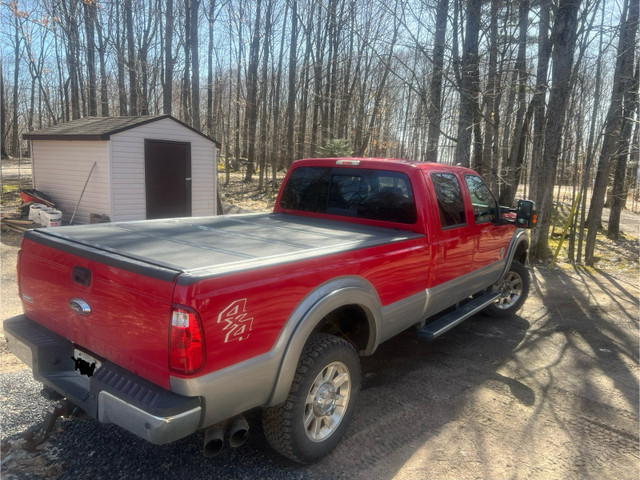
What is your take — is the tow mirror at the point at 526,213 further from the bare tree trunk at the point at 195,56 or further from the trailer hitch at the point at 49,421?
the bare tree trunk at the point at 195,56

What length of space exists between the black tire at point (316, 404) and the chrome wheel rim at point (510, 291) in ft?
11.6

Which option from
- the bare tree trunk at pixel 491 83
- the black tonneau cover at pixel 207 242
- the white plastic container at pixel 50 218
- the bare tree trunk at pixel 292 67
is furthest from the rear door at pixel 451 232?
the bare tree trunk at pixel 292 67

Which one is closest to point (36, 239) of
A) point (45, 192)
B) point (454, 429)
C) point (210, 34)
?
point (454, 429)

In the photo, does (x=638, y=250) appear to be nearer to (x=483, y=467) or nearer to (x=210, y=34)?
(x=483, y=467)

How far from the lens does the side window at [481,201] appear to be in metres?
4.96

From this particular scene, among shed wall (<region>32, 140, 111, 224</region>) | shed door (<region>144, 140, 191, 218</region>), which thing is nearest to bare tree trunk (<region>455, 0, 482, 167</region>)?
shed door (<region>144, 140, 191, 218</region>)

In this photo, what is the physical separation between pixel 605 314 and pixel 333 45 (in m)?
21.6

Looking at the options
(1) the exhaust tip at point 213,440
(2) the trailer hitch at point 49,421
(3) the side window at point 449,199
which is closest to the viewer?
(1) the exhaust tip at point 213,440

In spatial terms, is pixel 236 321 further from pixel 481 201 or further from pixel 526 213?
pixel 526 213

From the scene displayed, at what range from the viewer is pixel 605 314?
651cm

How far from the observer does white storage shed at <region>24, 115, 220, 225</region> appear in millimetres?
11000

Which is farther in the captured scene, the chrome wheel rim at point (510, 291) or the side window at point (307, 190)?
the chrome wheel rim at point (510, 291)

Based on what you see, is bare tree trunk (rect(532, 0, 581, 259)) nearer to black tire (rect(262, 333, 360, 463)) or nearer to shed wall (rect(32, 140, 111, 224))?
black tire (rect(262, 333, 360, 463))

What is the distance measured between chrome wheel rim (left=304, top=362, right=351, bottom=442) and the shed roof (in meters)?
9.60
